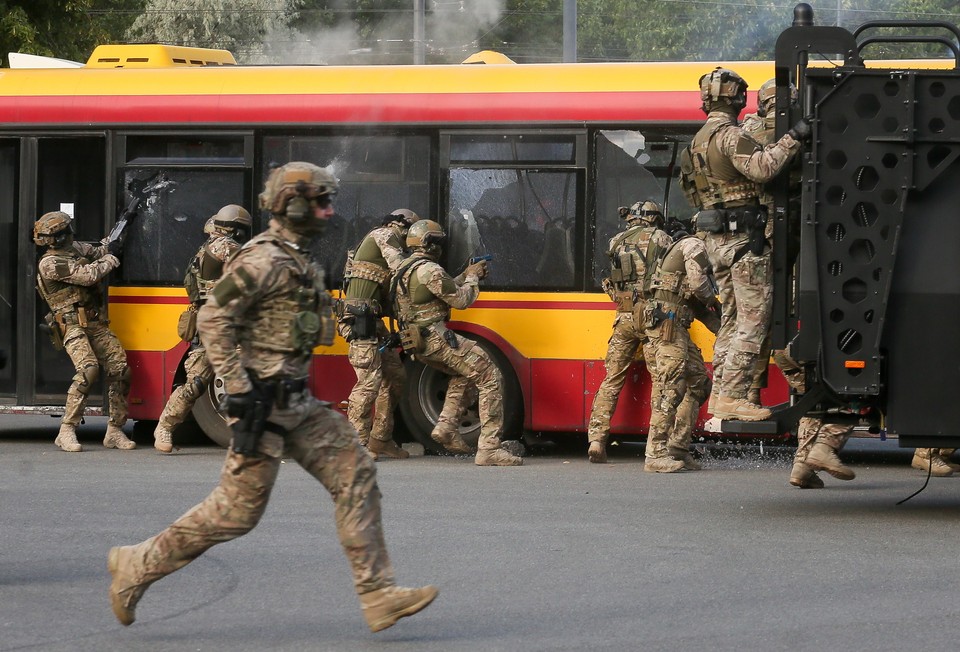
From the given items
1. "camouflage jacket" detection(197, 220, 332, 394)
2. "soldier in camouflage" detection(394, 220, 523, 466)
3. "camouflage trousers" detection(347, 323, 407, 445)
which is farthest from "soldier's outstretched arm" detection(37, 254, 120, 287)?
"camouflage jacket" detection(197, 220, 332, 394)

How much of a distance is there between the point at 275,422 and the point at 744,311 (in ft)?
13.1

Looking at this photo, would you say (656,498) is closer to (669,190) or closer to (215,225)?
(669,190)

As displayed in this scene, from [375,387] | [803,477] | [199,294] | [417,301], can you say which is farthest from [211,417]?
[803,477]

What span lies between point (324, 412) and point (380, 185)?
6.57 meters

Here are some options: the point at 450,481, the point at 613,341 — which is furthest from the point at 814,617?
the point at 613,341

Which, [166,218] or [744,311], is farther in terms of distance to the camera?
[166,218]

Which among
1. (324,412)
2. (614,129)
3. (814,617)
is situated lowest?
(814,617)

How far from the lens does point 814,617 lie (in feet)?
21.5

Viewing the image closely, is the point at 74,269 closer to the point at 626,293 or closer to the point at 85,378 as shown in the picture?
the point at 85,378

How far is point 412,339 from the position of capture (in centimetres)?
1198

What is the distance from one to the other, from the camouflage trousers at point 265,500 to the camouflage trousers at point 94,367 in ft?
22.3

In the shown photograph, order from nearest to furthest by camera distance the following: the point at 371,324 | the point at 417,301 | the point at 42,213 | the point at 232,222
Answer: the point at 417,301
the point at 371,324
the point at 232,222
the point at 42,213

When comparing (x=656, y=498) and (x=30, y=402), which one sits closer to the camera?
(x=656, y=498)

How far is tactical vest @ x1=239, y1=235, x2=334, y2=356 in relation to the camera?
6.20 meters
